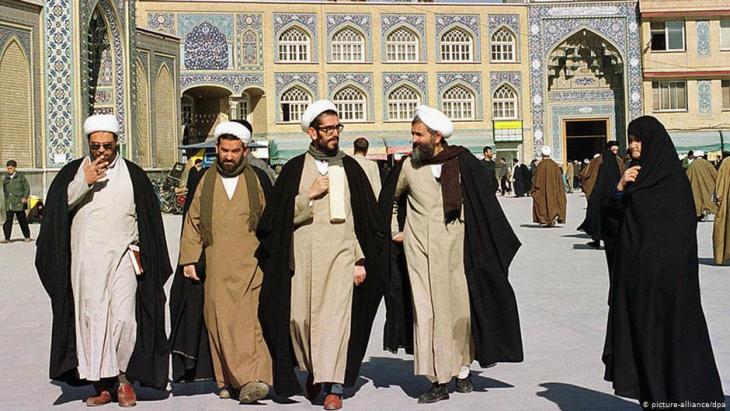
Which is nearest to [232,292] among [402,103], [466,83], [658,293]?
[658,293]

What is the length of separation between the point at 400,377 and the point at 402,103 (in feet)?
117

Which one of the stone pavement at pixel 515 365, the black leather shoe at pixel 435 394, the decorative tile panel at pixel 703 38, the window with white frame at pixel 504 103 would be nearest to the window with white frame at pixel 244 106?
the window with white frame at pixel 504 103

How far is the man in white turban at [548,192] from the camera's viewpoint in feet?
64.1

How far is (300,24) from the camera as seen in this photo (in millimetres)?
40688

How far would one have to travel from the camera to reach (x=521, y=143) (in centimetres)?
4253

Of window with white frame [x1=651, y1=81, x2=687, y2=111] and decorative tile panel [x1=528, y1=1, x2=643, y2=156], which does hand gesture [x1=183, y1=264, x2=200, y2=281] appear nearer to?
decorative tile panel [x1=528, y1=1, x2=643, y2=156]

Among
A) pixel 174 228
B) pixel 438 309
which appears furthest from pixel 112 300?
pixel 174 228

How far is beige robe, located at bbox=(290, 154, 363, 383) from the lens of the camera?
577 centimetres

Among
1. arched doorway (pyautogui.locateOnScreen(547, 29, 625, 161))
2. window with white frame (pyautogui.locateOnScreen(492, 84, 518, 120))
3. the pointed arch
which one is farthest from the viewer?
arched doorway (pyautogui.locateOnScreen(547, 29, 625, 161))

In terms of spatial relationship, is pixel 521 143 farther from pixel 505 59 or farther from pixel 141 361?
pixel 141 361

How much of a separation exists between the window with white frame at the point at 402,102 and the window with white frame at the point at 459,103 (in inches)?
44.4

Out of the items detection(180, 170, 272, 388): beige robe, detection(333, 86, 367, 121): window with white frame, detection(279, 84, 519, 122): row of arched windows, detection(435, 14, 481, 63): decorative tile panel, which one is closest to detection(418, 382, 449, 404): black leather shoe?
detection(180, 170, 272, 388): beige robe

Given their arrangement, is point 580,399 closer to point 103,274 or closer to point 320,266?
point 320,266

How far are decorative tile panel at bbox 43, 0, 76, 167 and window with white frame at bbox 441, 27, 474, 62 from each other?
20.3 metres
